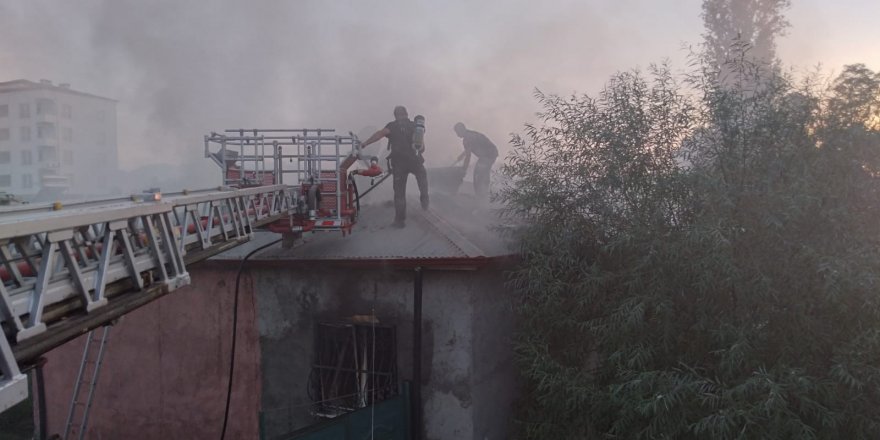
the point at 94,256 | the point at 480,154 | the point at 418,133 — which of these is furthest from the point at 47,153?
the point at 94,256

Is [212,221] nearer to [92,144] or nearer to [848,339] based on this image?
[848,339]

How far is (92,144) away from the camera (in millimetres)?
14469

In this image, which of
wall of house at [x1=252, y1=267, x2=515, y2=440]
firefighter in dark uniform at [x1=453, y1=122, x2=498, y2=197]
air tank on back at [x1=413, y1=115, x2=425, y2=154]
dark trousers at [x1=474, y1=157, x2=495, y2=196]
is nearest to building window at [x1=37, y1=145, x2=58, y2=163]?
firefighter in dark uniform at [x1=453, y1=122, x2=498, y2=197]

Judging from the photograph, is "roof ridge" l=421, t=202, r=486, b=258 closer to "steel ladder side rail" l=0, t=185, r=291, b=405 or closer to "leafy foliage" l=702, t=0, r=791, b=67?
"steel ladder side rail" l=0, t=185, r=291, b=405

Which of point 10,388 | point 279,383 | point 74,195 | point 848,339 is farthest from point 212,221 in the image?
point 74,195

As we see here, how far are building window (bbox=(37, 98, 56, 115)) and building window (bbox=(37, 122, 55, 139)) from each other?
21.3 inches

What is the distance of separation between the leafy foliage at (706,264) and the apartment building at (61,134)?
10740mm

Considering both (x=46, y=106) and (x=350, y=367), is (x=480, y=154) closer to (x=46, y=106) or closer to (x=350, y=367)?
(x=350, y=367)

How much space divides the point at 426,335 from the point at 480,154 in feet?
16.2

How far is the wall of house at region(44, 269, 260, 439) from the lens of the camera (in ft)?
25.2

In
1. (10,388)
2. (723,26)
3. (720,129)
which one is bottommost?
(10,388)

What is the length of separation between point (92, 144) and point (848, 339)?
48.3 feet

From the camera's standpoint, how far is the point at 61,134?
48.4 ft

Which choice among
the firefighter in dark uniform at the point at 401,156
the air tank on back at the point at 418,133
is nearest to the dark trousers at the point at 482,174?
the firefighter in dark uniform at the point at 401,156
